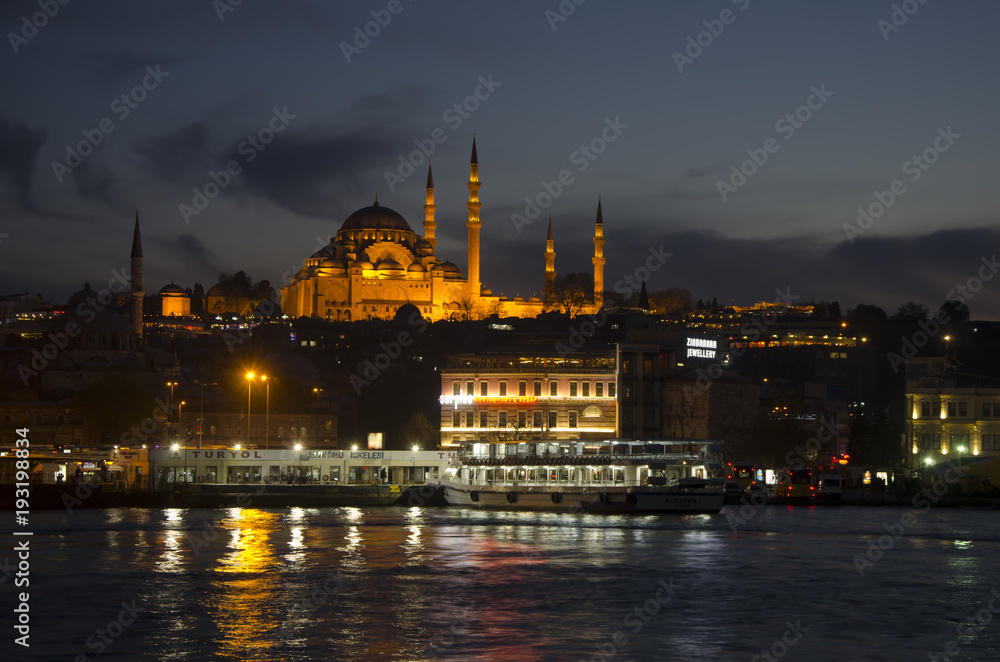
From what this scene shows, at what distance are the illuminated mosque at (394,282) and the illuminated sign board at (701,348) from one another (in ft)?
150

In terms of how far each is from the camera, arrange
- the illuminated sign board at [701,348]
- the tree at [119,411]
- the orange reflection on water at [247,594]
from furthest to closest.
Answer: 1. the illuminated sign board at [701,348]
2. the tree at [119,411]
3. the orange reflection on water at [247,594]

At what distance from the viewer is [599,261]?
6767 inches

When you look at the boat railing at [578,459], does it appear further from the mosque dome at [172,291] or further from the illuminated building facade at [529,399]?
the mosque dome at [172,291]

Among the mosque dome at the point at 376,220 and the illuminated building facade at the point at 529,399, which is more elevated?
the mosque dome at the point at 376,220

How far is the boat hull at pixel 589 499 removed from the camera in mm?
54688

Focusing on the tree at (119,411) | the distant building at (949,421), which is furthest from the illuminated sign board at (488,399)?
the tree at (119,411)

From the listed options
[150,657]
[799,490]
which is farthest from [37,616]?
[799,490]

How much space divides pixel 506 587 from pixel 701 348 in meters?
87.6

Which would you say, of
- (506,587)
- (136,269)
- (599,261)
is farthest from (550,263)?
(506,587)

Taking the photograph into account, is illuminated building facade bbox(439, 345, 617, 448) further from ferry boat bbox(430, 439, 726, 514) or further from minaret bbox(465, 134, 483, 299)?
minaret bbox(465, 134, 483, 299)

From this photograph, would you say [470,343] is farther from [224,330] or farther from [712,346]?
[224,330]

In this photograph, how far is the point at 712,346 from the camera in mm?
120312

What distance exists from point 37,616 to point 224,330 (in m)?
145

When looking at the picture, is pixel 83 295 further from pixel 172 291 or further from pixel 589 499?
pixel 589 499
